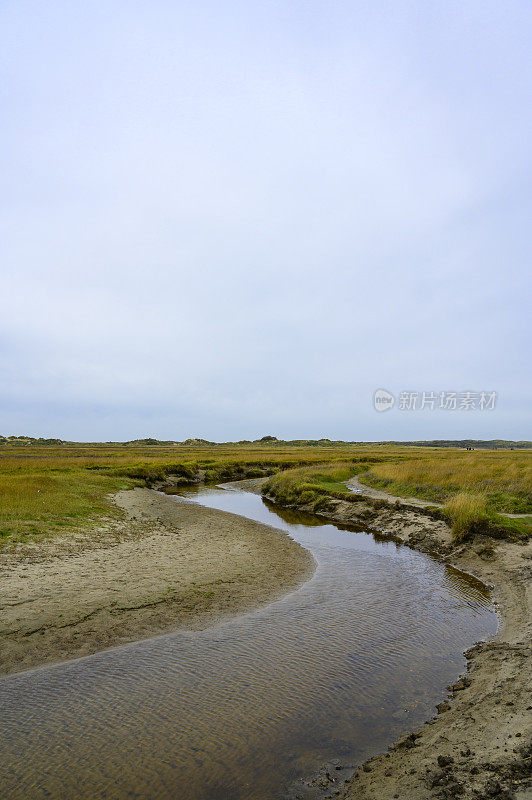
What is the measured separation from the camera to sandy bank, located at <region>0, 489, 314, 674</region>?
10023 mm

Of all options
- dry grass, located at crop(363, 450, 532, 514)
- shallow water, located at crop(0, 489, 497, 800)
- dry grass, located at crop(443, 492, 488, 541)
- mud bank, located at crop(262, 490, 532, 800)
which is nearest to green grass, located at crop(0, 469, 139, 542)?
shallow water, located at crop(0, 489, 497, 800)

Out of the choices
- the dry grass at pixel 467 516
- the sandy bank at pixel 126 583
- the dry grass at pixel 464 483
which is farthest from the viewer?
the dry grass at pixel 464 483

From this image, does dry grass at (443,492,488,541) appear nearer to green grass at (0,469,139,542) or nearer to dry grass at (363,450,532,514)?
dry grass at (363,450,532,514)

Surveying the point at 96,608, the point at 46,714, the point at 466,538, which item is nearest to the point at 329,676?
the point at 46,714

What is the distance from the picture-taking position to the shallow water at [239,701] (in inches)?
240

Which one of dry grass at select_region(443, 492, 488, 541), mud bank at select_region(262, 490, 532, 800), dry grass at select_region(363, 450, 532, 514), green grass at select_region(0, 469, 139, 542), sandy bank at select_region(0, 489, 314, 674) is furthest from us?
dry grass at select_region(363, 450, 532, 514)

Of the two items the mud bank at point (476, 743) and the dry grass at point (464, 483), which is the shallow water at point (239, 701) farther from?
the dry grass at point (464, 483)

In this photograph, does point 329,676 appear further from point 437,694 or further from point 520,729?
point 520,729

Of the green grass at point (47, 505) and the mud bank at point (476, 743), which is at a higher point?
the green grass at point (47, 505)

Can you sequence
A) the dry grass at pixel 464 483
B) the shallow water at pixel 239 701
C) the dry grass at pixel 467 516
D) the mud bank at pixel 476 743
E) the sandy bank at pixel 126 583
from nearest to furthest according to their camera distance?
the mud bank at pixel 476 743 → the shallow water at pixel 239 701 → the sandy bank at pixel 126 583 → the dry grass at pixel 467 516 → the dry grass at pixel 464 483

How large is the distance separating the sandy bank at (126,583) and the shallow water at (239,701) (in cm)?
69

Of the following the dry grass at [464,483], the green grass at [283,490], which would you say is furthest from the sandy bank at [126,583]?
the dry grass at [464,483]

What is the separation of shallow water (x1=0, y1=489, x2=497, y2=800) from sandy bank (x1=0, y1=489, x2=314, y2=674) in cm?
69

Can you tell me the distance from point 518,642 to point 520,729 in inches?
165
